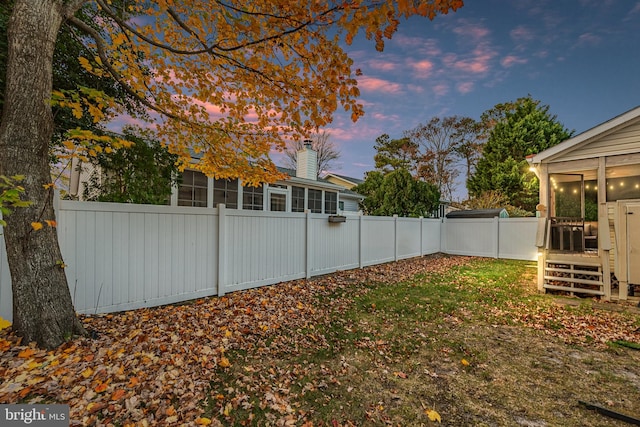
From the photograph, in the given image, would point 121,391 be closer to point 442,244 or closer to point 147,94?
point 147,94

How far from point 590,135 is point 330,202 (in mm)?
9513

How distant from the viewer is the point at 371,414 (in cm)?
197

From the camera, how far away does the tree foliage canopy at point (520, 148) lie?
60.1 ft

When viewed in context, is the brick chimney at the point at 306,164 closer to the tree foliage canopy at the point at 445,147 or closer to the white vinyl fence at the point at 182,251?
the white vinyl fence at the point at 182,251

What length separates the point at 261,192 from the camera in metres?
10.1

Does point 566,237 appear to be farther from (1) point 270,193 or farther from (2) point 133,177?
(2) point 133,177

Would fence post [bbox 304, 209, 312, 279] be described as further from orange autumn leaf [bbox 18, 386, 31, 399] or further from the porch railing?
the porch railing

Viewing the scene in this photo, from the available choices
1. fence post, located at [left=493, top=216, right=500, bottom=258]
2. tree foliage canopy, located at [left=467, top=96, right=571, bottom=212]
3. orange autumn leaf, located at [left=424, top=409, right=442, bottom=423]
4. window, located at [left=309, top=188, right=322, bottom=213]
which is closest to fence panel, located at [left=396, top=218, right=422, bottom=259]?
fence post, located at [left=493, top=216, right=500, bottom=258]

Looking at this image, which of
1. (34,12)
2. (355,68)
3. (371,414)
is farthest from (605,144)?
(34,12)

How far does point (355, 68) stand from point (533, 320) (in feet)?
15.3

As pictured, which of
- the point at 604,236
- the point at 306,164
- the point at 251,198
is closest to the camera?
the point at 604,236

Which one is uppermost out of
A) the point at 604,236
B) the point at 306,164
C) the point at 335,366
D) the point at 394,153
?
the point at 394,153

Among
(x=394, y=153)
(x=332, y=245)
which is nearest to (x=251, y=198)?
(x=332, y=245)

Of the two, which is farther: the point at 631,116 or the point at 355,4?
the point at 631,116
